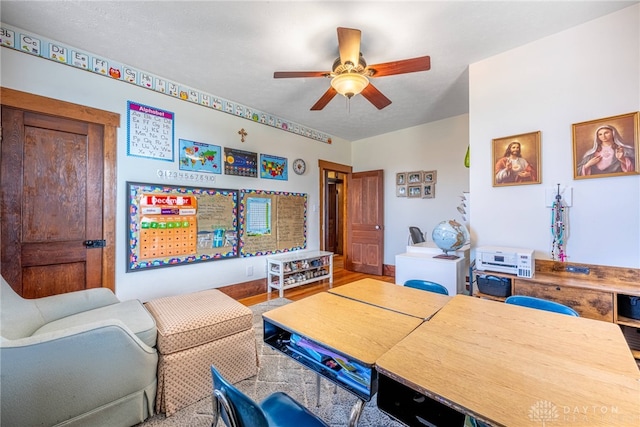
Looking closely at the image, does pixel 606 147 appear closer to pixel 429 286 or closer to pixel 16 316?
pixel 429 286

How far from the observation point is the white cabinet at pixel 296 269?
3.66 meters

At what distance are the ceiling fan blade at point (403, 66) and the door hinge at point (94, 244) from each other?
2.97 meters

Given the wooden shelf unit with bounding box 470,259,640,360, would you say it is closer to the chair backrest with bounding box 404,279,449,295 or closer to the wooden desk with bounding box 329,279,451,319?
the chair backrest with bounding box 404,279,449,295

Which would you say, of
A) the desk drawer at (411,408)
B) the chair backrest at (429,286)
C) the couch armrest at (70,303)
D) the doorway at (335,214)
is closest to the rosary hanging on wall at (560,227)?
the chair backrest at (429,286)

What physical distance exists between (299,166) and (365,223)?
69.7 inches

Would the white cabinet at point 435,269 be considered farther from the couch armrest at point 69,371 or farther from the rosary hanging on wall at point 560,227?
the couch armrest at point 69,371

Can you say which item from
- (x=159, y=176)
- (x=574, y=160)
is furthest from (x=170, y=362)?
(x=574, y=160)

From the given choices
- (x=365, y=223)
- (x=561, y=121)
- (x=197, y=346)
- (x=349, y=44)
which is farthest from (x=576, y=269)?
(x=365, y=223)

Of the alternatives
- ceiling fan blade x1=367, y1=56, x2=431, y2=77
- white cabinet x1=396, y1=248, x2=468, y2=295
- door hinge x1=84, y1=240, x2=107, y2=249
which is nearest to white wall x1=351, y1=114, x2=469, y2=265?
white cabinet x1=396, y1=248, x2=468, y2=295

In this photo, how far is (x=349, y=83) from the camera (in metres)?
2.04

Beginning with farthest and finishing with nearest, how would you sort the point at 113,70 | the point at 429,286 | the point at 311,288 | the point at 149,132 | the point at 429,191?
the point at 429,191 → the point at 311,288 → the point at 149,132 → the point at 113,70 → the point at 429,286

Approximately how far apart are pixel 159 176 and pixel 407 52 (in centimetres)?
290

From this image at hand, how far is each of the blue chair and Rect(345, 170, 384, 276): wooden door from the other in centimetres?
389

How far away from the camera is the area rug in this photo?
1.45 meters
